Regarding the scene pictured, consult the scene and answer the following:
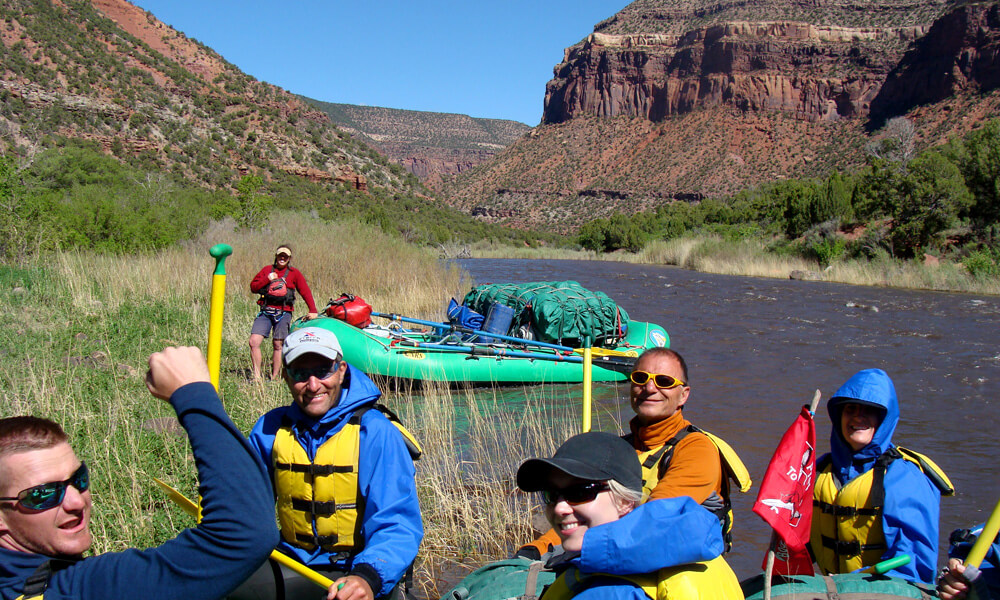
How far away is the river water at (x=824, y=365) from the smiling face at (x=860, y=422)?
2.16m

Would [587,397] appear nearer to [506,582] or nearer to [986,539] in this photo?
[506,582]

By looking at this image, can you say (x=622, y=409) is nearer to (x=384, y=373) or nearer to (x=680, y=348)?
(x=384, y=373)

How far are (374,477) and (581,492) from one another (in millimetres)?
1045

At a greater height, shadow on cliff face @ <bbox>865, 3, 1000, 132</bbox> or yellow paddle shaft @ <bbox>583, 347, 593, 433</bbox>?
shadow on cliff face @ <bbox>865, 3, 1000, 132</bbox>

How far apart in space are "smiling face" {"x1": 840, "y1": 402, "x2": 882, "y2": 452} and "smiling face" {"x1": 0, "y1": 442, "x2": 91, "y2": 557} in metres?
2.75

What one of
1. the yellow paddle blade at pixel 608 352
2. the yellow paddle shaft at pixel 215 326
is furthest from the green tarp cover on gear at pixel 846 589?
the yellow paddle blade at pixel 608 352

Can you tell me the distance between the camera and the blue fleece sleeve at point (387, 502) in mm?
2485

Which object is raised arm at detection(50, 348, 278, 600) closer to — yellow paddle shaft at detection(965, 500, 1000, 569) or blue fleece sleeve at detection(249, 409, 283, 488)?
blue fleece sleeve at detection(249, 409, 283, 488)

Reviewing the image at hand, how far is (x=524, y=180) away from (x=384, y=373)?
8764 centimetres

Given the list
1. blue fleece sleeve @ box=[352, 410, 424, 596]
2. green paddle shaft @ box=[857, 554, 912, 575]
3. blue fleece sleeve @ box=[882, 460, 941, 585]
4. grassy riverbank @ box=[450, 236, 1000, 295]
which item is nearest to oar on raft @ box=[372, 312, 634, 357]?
blue fleece sleeve @ box=[882, 460, 941, 585]

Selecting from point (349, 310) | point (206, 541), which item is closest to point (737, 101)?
point (349, 310)

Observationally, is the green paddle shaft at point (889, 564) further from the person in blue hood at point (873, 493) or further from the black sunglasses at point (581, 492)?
the black sunglasses at point (581, 492)

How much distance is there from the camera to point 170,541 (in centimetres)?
141

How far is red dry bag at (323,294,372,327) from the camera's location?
909cm
